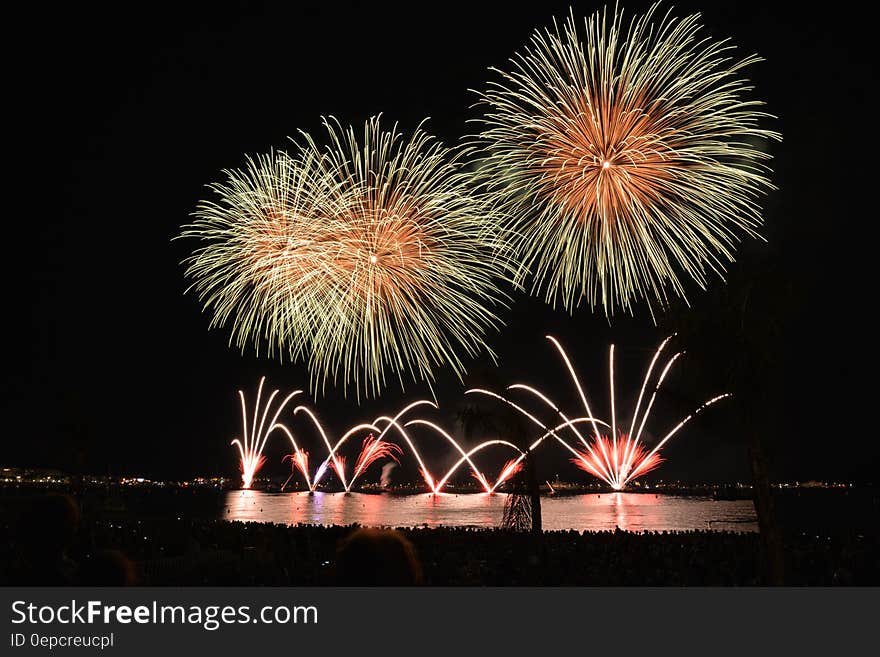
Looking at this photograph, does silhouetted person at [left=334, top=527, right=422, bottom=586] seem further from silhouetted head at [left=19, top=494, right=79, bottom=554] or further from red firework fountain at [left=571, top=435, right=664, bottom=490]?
red firework fountain at [left=571, top=435, right=664, bottom=490]

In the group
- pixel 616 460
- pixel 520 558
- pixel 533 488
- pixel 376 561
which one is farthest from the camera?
pixel 616 460

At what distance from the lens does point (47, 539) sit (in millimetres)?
4352

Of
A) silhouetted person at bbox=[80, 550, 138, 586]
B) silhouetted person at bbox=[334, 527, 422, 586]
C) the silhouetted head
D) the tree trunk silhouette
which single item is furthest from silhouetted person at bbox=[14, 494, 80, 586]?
the tree trunk silhouette

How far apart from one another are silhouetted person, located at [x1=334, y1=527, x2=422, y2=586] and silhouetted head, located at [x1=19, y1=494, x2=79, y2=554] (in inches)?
72.4

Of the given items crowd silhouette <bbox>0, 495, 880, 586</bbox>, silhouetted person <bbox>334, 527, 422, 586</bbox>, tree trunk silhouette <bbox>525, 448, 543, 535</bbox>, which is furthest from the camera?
tree trunk silhouette <bbox>525, 448, 543, 535</bbox>

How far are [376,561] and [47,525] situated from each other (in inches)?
83.8

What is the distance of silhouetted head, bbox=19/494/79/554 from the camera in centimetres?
432

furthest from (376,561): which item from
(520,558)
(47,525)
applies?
(520,558)

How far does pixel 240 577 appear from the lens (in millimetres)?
15055

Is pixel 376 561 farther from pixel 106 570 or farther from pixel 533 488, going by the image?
pixel 533 488

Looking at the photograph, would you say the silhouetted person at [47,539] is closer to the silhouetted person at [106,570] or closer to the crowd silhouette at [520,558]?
the silhouetted person at [106,570]

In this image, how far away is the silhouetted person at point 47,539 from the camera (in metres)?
4.33

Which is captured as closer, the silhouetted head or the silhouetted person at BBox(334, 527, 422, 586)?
the silhouetted person at BBox(334, 527, 422, 586)

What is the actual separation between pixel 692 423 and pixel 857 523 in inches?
1380
